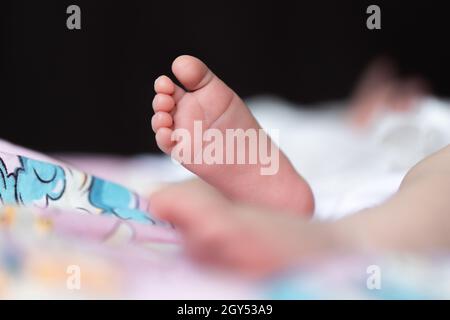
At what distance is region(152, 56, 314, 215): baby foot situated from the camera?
88cm

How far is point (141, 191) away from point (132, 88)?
491mm

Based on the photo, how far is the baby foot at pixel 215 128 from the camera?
0.88 meters

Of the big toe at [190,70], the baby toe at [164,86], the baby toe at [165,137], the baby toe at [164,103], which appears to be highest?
the big toe at [190,70]

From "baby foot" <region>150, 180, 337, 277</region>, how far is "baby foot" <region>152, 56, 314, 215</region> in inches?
8.6

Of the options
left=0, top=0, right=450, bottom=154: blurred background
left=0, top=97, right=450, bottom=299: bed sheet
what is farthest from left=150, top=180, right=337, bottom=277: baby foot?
left=0, top=0, right=450, bottom=154: blurred background

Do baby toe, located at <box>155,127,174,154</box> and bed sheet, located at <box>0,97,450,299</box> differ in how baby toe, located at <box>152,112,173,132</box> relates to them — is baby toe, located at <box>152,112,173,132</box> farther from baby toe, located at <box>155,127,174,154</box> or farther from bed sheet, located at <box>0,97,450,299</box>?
bed sheet, located at <box>0,97,450,299</box>

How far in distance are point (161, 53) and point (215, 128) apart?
0.67 metres

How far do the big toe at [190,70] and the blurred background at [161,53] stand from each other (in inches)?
24.8

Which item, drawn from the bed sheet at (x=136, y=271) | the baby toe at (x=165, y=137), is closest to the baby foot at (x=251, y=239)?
the bed sheet at (x=136, y=271)

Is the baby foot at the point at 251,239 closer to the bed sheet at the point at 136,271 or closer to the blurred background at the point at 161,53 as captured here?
the bed sheet at the point at 136,271

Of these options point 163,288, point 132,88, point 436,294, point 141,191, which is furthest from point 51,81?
point 436,294

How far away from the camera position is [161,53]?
1.52 m

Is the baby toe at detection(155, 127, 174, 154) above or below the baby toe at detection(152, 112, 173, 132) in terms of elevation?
below

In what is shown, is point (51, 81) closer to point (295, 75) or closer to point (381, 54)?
point (295, 75)
